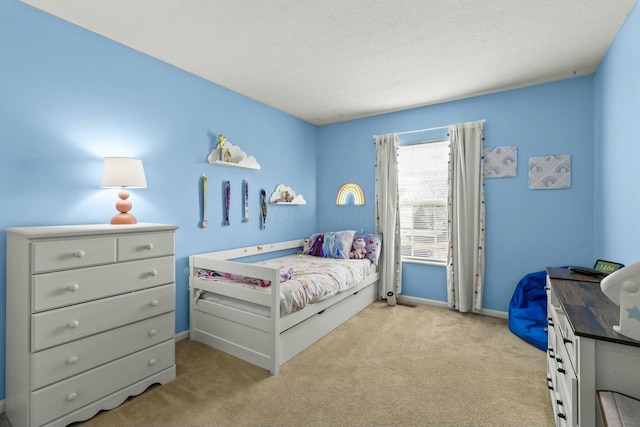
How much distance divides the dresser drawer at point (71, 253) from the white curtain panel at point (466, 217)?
3.22 meters

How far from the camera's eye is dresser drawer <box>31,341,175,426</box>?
62.1 inches

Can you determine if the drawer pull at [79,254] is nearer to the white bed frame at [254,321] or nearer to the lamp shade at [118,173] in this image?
the lamp shade at [118,173]

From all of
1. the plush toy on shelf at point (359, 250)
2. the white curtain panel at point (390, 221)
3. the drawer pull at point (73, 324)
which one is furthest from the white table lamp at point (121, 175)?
the white curtain panel at point (390, 221)

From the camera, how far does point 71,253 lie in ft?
5.50

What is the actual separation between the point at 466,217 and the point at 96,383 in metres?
3.48

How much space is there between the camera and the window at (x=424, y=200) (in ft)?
12.0

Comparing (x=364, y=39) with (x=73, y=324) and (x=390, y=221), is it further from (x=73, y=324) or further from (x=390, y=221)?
(x=73, y=324)

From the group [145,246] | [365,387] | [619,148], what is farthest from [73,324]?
[619,148]

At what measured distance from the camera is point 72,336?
1.68 metres

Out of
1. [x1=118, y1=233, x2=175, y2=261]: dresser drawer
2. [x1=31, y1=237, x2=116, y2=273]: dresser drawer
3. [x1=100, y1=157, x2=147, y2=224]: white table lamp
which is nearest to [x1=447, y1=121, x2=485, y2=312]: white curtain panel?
[x1=118, y1=233, x2=175, y2=261]: dresser drawer

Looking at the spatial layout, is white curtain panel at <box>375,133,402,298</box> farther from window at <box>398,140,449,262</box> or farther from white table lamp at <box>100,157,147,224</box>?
white table lamp at <box>100,157,147,224</box>

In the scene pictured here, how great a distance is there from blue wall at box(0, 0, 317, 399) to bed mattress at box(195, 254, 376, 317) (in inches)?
17.2

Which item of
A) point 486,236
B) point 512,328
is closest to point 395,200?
point 486,236

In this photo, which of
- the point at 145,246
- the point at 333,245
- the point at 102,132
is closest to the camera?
the point at 145,246
